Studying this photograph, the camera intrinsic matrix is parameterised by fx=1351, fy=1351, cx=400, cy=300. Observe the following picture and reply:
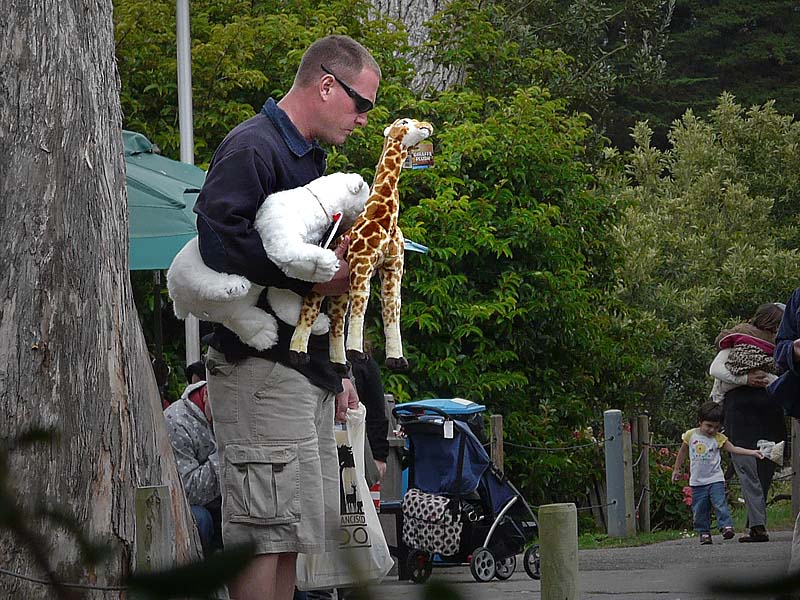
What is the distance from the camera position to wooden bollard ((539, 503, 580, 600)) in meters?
4.32

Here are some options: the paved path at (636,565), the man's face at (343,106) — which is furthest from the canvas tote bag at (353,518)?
the man's face at (343,106)

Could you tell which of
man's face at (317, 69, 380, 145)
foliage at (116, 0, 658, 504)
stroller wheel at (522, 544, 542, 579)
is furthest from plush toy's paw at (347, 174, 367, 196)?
foliage at (116, 0, 658, 504)

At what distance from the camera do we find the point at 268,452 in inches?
144

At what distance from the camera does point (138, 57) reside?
35.9 feet

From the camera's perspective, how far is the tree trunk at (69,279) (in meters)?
3.84

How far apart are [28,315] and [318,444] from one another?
2.96 ft

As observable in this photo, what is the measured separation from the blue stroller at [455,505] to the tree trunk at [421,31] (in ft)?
16.8

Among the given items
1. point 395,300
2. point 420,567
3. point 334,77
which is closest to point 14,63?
point 334,77

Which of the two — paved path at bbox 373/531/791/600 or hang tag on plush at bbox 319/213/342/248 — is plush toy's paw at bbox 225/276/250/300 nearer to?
hang tag on plush at bbox 319/213/342/248

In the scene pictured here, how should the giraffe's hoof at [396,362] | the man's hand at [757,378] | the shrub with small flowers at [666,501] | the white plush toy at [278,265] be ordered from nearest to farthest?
Result: the white plush toy at [278,265] < the giraffe's hoof at [396,362] < the man's hand at [757,378] < the shrub with small flowers at [666,501]

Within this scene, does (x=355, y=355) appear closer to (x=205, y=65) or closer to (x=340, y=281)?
(x=340, y=281)

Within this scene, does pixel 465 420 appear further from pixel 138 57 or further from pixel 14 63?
pixel 14 63

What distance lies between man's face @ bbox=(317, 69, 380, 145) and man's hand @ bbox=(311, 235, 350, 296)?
1.10 ft

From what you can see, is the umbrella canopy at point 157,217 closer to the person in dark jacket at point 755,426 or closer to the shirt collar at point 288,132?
the shirt collar at point 288,132
